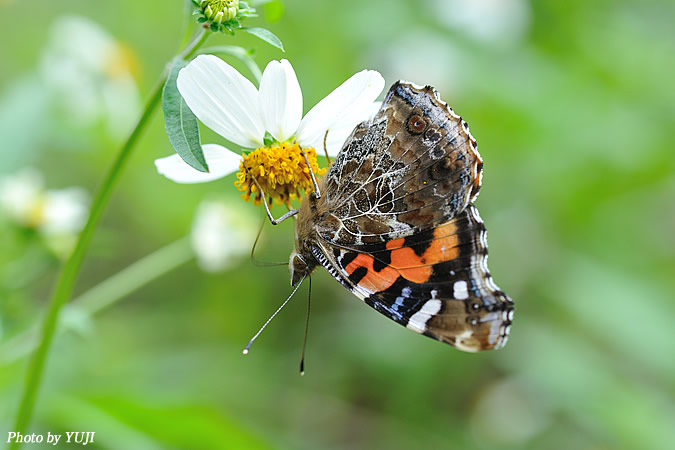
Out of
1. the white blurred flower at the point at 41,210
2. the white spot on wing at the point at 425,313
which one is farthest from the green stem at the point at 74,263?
the white blurred flower at the point at 41,210

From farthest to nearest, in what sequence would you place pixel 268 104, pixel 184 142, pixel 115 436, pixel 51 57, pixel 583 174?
pixel 583 174 → pixel 51 57 → pixel 115 436 → pixel 268 104 → pixel 184 142

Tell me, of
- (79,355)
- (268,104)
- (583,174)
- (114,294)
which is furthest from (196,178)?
(583,174)

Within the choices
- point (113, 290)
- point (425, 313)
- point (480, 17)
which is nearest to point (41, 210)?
point (113, 290)

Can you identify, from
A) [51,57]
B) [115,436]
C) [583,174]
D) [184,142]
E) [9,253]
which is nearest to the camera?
[184,142]

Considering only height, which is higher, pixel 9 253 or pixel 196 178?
pixel 9 253

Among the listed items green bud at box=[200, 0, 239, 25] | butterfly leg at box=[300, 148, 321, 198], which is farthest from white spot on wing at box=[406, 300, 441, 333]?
green bud at box=[200, 0, 239, 25]

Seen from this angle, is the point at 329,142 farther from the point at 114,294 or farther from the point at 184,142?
the point at 114,294

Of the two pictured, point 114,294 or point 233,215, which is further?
point 233,215

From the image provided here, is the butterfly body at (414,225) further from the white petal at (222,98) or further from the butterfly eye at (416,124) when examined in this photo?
the white petal at (222,98)
